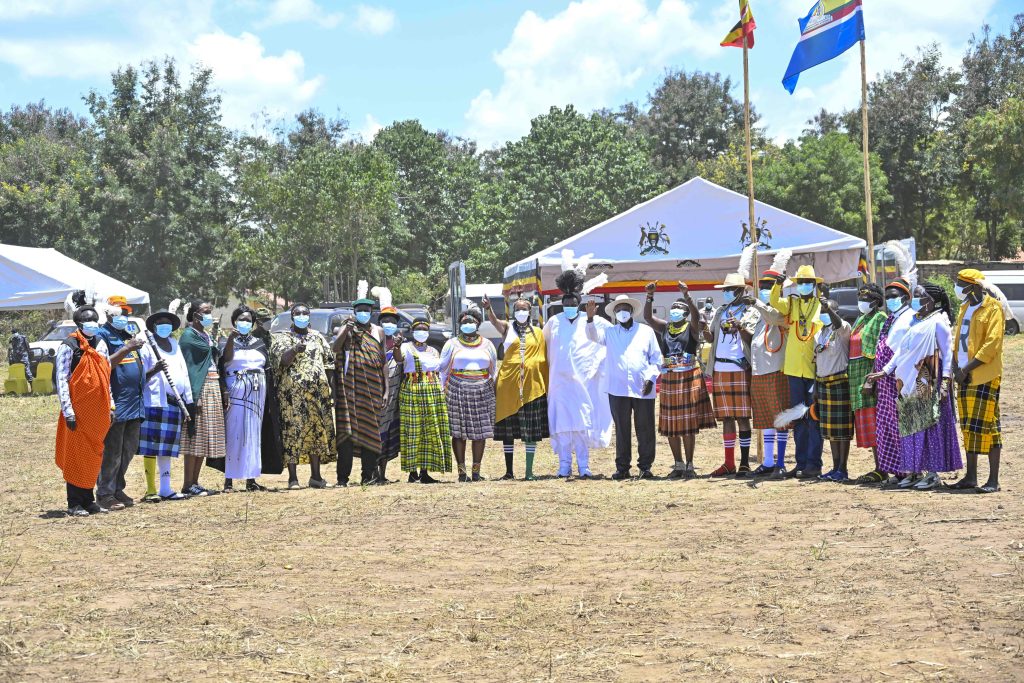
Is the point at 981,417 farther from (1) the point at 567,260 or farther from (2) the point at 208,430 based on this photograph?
(2) the point at 208,430

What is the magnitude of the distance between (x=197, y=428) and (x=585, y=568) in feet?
14.9

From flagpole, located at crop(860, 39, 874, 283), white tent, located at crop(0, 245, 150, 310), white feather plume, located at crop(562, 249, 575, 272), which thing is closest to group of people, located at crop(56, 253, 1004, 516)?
white feather plume, located at crop(562, 249, 575, 272)

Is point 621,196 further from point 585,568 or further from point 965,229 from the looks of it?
point 585,568

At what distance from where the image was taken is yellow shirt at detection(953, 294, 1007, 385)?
30.5 feet

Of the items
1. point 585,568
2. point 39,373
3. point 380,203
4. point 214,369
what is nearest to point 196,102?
point 380,203

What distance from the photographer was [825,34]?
15.6m

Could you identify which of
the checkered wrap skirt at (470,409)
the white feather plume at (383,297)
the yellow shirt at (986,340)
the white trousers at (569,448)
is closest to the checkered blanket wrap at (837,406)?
the yellow shirt at (986,340)

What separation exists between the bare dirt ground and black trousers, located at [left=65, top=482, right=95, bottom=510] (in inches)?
9.9

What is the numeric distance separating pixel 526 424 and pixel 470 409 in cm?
58

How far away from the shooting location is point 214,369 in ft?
35.1

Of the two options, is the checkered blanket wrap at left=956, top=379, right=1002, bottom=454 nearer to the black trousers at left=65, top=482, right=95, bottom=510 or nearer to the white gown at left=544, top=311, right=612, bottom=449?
the white gown at left=544, top=311, right=612, bottom=449

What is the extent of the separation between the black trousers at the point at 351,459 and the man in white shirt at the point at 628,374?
2.23 m

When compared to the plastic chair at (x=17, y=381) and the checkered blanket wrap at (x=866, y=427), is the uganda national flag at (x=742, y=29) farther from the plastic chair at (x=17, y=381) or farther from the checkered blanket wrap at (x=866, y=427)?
the plastic chair at (x=17, y=381)

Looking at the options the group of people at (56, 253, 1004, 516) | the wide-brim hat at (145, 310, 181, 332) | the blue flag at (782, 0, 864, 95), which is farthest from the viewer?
the blue flag at (782, 0, 864, 95)
